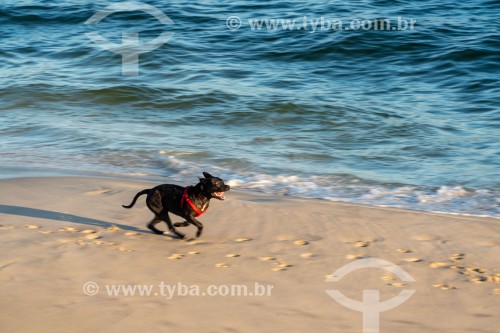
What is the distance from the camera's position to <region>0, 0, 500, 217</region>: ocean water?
8242 millimetres

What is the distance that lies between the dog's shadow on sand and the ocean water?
4.62 feet

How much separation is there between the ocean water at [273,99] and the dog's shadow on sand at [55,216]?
1407mm

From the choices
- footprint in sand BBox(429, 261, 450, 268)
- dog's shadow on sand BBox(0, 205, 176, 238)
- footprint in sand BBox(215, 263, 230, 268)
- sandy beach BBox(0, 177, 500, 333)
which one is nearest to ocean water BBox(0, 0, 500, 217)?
sandy beach BBox(0, 177, 500, 333)

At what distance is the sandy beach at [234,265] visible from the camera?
4391mm

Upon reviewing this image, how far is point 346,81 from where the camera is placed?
42.6 ft

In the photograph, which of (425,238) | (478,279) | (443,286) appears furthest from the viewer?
(425,238)

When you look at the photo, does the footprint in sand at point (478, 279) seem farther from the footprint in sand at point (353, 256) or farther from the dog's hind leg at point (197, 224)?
the dog's hind leg at point (197, 224)

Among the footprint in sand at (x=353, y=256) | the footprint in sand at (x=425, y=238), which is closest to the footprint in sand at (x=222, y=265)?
the footprint in sand at (x=353, y=256)

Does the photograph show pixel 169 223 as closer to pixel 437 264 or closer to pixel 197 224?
pixel 197 224

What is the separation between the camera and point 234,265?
17.1 ft

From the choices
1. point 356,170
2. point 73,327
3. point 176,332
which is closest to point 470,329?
point 176,332

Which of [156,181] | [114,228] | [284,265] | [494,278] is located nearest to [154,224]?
[114,228]

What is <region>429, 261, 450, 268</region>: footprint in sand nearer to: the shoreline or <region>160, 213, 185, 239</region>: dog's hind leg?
the shoreline

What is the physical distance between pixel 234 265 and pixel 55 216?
183cm
